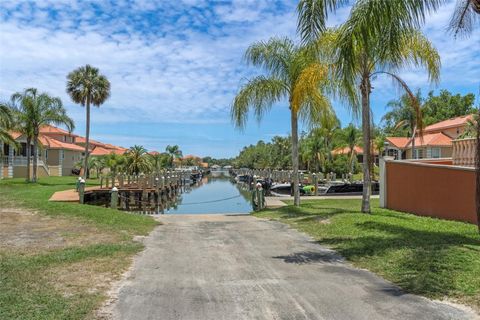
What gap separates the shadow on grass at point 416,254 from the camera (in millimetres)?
7102

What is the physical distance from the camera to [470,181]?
14391 mm

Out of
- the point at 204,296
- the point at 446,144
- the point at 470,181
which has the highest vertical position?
the point at 446,144

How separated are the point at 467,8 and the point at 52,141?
54.2m

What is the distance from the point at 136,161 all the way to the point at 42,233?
122ft

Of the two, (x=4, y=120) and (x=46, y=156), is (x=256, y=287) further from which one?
(x=46, y=156)

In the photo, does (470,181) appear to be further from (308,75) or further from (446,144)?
(446,144)

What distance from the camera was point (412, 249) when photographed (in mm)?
9250

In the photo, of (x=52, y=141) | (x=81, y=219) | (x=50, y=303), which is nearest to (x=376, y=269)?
(x=50, y=303)

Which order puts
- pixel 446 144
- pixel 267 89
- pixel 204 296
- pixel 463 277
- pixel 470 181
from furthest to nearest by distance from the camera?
pixel 446 144 < pixel 267 89 < pixel 470 181 < pixel 463 277 < pixel 204 296

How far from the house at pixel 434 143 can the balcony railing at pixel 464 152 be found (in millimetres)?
25966

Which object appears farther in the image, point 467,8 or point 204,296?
point 467,8

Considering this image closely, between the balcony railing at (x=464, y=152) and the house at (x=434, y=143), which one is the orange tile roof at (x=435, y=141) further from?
the balcony railing at (x=464, y=152)

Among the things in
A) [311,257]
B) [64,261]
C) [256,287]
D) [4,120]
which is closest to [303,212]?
[311,257]

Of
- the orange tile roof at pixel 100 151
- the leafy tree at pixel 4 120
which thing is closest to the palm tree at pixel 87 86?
the leafy tree at pixel 4 120
